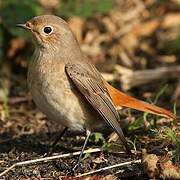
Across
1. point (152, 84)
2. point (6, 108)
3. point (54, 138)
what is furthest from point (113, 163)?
point (152, 84)

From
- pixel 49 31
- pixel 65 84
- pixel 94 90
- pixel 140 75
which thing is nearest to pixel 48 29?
pixel 49 31

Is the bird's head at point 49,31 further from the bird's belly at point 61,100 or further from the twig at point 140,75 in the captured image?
the twig at point 140,75

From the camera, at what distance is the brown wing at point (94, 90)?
520 centimetres

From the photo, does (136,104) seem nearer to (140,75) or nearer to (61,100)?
(61,100)

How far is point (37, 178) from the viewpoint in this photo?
489cm

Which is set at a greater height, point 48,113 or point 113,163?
point 48,113

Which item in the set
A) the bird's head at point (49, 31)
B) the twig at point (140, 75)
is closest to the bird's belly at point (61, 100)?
the bird's head at point (49, 31)

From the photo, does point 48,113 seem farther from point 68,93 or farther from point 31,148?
point 31,148

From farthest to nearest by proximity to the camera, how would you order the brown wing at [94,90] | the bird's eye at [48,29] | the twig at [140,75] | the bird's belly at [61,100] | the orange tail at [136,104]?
the twig at [140,75] < the orange tail at [136,104] < the bird's eye at [48,29] < the brown wing at [94,90] < the bird's belly at [61,100]

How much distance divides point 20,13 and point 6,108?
132 cm

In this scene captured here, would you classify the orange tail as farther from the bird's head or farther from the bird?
the bird's head

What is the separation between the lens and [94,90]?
17.5 ft

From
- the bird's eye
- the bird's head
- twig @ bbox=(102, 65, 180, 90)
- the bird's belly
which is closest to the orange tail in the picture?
the bird's belly

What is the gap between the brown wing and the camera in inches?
205
